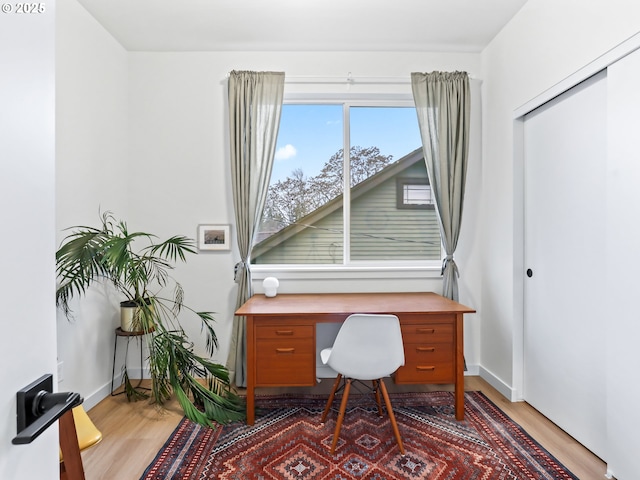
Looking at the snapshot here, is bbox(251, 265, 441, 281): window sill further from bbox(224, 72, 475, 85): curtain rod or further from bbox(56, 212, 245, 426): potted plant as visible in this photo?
bbox(224, 72, 475, 85): curtain rod

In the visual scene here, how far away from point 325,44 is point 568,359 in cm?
288

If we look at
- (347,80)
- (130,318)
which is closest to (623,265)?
(347,80)

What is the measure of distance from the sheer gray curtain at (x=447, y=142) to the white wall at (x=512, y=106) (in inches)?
9.1

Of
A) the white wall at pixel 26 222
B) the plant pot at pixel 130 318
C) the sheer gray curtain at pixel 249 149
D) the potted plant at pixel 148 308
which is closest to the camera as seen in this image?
the white wall at pixel 26 222

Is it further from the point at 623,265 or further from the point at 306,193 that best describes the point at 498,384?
the point at 306,193

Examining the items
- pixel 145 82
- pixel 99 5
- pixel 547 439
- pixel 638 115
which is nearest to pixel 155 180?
pixel 145 82

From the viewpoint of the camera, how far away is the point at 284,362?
2.30 m

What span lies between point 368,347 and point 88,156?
2.32 metres

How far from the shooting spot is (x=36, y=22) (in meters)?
0.59

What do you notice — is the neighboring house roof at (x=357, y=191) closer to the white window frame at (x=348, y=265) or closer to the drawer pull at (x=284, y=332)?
the white window frame at (x=348, y=265)

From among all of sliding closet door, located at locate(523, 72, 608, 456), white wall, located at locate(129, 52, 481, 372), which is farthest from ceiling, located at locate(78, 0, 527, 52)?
sliding closet door, located at locate(523, 72, 608, 456)

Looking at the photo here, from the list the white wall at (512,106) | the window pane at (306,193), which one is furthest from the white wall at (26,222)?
the window pane at (306,193)

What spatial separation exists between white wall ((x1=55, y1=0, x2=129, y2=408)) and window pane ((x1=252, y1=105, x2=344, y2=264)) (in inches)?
49.1

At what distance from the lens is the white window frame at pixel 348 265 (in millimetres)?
3027
